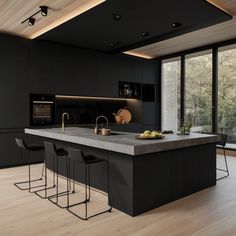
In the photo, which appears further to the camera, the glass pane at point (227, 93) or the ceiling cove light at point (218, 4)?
the glass pane at point (227, 93)

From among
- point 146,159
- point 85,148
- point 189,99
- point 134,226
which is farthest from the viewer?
point 189,99

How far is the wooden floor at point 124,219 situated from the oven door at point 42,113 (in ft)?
7.14

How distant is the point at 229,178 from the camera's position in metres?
4.27

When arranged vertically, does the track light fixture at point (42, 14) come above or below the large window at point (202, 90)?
above

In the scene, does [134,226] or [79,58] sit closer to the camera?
[134,226]

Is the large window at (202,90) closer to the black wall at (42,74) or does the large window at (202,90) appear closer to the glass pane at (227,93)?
the glass pane at (227,93)

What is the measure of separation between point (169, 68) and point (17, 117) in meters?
4.72

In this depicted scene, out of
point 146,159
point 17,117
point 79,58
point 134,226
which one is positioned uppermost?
point 79,58

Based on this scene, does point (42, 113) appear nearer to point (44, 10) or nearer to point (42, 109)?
→ point (42, 109)

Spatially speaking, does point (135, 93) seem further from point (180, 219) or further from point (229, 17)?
point (180, 219)

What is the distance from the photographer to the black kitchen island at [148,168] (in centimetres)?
278

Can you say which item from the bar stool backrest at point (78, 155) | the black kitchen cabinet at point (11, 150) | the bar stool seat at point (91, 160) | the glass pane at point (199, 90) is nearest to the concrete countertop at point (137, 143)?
the bar stool seat at point (91, 160)

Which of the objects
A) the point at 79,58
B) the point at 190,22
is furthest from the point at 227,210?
the point at 79,58

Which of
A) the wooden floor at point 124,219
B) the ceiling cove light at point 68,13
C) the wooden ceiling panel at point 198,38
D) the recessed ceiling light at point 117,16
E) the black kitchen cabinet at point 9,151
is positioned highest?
the wooden ceiling panel at point 198,38
